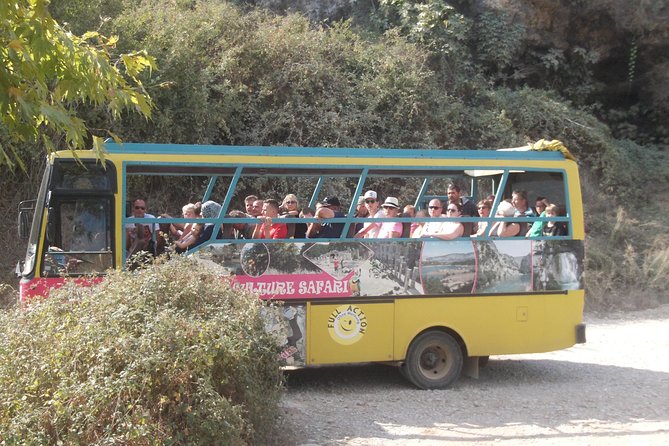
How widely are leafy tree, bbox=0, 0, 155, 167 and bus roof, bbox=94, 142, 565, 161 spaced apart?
257 centimetres

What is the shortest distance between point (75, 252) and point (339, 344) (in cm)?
300

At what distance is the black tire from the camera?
8695 mm

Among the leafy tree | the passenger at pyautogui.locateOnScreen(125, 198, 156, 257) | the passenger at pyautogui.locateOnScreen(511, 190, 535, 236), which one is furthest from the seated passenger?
the leafy tree

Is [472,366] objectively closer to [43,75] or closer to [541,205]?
[541,205]

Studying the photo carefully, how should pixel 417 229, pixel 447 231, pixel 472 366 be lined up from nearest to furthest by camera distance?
1. pixel 447 231
2. pixel 417 229
3. pixel 472 366

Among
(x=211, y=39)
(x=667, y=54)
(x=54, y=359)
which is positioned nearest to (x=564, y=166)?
(x=54, y=359)

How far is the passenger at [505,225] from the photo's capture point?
29.7 ft

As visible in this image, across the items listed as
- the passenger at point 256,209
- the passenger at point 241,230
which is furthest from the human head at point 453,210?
the passenger at point 241,230

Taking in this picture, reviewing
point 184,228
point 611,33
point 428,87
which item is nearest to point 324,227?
point 184,228

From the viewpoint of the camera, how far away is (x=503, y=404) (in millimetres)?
8016

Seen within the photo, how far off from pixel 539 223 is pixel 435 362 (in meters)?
2.16

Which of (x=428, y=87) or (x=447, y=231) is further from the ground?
(x=428, y=87)

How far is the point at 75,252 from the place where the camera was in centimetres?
763

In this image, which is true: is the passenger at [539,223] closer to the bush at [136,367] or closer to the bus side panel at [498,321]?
the bus side panel at [498,321]
